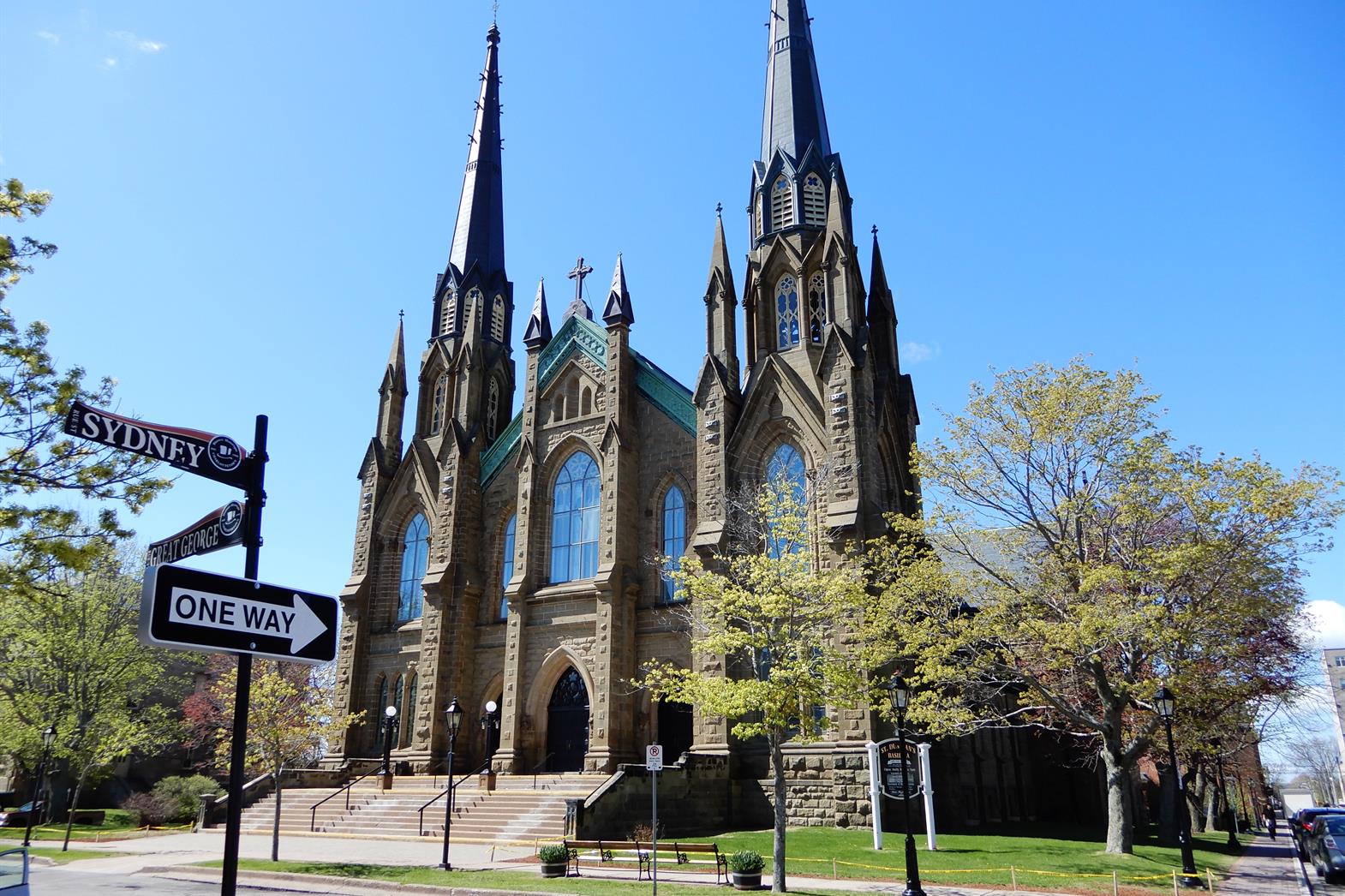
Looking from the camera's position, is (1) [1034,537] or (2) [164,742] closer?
(1) [1034,537]

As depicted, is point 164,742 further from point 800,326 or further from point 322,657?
point 322,657

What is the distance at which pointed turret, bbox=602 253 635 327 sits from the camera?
3469 cm

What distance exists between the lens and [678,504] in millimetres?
32938

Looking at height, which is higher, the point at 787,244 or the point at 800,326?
the point at 787,244

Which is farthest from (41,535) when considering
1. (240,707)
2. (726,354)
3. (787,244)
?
(787,244)

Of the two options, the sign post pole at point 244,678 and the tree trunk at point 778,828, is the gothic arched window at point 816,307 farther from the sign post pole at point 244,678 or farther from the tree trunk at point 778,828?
the sign post pole at point 244,678

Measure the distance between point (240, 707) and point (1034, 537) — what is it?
22536 mm

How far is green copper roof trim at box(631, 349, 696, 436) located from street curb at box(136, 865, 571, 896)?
18984 mm

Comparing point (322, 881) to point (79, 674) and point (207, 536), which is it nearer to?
point (207, 536)

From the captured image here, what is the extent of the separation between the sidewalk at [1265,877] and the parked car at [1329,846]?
554 mm

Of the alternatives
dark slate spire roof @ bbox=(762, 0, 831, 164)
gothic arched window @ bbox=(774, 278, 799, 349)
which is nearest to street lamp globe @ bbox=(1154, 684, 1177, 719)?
gothic arched window @ bbox=(774, 278, 799, 349)

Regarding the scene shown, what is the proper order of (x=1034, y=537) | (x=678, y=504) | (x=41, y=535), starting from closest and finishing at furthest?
(x=41, y=535) < (x=1034, y=537) < (x=678, y=504)

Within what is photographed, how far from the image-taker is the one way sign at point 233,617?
520 cm

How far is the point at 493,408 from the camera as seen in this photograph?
133 feet
